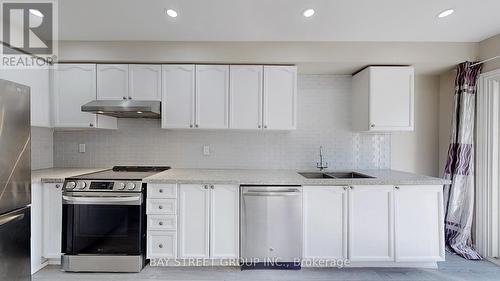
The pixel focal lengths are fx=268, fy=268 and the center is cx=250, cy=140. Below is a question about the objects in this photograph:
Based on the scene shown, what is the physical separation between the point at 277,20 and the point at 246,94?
0.85m

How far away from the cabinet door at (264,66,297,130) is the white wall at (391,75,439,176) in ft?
5.07

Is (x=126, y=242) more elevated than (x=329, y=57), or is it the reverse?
(x=329, y=57)

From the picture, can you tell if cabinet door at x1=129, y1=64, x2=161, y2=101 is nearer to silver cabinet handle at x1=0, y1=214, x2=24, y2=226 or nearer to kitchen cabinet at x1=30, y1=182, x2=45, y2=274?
kitchen cabinet at x1=30, y1=182, x2=45, y2=274

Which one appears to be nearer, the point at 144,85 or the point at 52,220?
the point at 52,220

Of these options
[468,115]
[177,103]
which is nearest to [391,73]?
[468,115]

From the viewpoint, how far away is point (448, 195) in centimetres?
317

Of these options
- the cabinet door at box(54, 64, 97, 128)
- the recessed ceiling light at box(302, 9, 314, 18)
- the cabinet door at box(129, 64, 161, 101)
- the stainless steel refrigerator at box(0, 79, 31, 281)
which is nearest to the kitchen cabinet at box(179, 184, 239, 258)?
the cabinet door at box(129, 64, 161, 101)

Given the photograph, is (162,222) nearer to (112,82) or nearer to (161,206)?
(161,206)

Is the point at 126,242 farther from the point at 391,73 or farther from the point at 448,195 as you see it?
the point at 448,195

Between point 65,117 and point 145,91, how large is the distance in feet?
3.17

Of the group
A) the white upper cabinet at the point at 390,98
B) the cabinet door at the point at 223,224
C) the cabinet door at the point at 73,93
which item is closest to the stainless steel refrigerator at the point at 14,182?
the cabinet door at the point at 73,93

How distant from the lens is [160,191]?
271 centimetres

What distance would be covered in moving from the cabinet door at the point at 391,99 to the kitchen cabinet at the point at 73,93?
3213mm

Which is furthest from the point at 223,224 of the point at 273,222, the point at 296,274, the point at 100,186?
the point at 100,186
